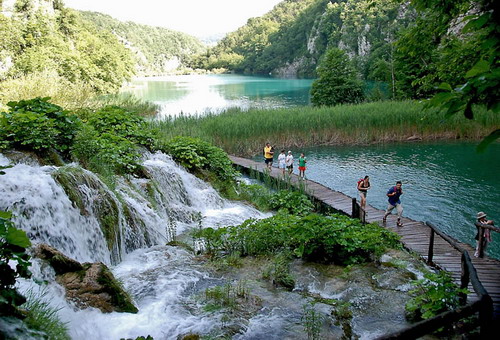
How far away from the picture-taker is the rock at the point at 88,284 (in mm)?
5188

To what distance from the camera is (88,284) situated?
5371 mm

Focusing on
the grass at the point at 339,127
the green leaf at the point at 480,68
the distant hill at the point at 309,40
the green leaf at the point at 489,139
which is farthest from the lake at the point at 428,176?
the distant hill at the point at 309,40

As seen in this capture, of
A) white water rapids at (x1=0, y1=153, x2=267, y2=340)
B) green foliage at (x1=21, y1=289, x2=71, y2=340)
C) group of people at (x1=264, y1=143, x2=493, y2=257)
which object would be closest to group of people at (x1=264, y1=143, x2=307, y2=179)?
group of people at (x1=264, y1=143, x2=493, y2=257)

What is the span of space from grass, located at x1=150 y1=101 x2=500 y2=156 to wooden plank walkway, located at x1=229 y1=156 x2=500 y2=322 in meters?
8.78

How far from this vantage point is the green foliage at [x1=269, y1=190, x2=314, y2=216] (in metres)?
12.9

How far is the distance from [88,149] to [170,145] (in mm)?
4445

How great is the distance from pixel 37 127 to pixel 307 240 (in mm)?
6744

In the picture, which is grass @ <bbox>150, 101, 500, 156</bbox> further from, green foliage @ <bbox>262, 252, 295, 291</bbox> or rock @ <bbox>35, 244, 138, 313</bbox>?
rock @ <bbox>35, 244, 138, 313</bbox>

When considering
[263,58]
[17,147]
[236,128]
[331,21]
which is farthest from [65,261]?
[263,58]

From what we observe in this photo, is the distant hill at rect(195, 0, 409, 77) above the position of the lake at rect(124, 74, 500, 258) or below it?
above

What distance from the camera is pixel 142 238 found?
8.62m

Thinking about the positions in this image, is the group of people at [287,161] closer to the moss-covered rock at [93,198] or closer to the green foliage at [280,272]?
the green foliage at [280,272]

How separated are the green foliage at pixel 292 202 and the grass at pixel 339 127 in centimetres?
1014

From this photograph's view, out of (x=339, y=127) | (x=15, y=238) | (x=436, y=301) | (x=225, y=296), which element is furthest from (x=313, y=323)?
(x=339, y=127)
